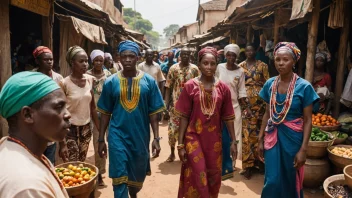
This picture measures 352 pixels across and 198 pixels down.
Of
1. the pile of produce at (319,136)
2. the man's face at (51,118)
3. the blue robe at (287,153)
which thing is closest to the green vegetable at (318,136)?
the pile of produce at (319,136)

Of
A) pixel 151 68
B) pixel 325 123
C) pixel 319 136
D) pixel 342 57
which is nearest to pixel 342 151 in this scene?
pixel 319 136

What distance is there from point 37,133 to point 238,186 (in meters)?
4.35

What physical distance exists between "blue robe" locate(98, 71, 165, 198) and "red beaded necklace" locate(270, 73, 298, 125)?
1.36 metres

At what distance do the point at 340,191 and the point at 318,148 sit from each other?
135 cm

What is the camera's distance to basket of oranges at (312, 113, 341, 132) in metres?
5.24

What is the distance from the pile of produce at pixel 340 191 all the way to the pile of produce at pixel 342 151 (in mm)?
1024

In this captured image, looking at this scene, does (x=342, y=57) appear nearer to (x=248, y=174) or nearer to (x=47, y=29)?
(x=248, y=174)

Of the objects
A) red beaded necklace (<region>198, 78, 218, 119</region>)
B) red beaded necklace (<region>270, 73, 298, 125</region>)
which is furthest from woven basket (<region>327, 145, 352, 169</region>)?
red beaded necklace (<region>198, 78, 218, 119</region>)

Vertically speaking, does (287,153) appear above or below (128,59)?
below

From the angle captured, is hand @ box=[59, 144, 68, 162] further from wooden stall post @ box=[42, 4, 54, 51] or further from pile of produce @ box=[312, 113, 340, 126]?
pile of produce @ box=[312, 113, 340, 126]

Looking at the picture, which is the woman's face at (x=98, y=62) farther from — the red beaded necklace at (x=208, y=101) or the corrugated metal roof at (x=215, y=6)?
the corrugated metal roof at (x=215, y=6)

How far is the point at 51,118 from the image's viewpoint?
146cm

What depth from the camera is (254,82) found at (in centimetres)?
564

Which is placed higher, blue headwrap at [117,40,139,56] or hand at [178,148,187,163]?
blue headwrap at [117,40,139,56]
